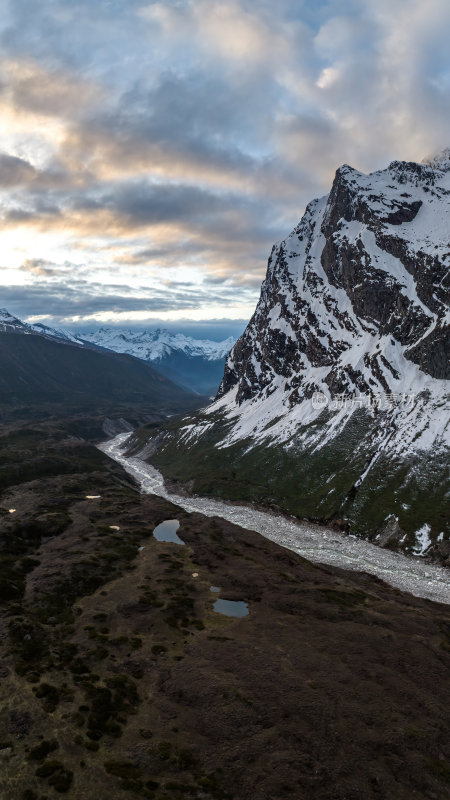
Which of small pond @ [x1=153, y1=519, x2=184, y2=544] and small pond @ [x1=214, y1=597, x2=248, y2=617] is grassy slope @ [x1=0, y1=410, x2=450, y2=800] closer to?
small pond @ [x1=214, y1=597, x2=248, y2=617]

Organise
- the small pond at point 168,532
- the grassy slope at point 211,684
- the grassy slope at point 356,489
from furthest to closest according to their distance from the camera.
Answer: the grassy slope at point 356,489 → the small pond at point 168,532 → the grassy slope at point 211,684

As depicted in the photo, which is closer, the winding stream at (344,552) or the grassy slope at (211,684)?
the grassy slope at (211,684)

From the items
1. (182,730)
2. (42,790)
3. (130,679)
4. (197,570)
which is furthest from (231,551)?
(42,790)

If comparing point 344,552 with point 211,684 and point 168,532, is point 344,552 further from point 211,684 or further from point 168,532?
point 211,684

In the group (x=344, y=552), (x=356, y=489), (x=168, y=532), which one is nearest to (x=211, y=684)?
(x=168, y=532)

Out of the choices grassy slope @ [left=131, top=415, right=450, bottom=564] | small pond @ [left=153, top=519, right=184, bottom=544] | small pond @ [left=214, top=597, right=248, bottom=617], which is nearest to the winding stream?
grassy slope @ [left=131, top=415, right=450, bottom=564]

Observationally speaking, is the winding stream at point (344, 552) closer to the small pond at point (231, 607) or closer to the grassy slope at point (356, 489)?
the grassy slope at point (356, 489)

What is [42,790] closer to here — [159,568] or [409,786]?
[409,786]

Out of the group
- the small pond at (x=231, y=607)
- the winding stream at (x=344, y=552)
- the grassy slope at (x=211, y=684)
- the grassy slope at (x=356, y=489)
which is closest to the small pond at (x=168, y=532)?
the grassy slope at (x=211, y=684)
